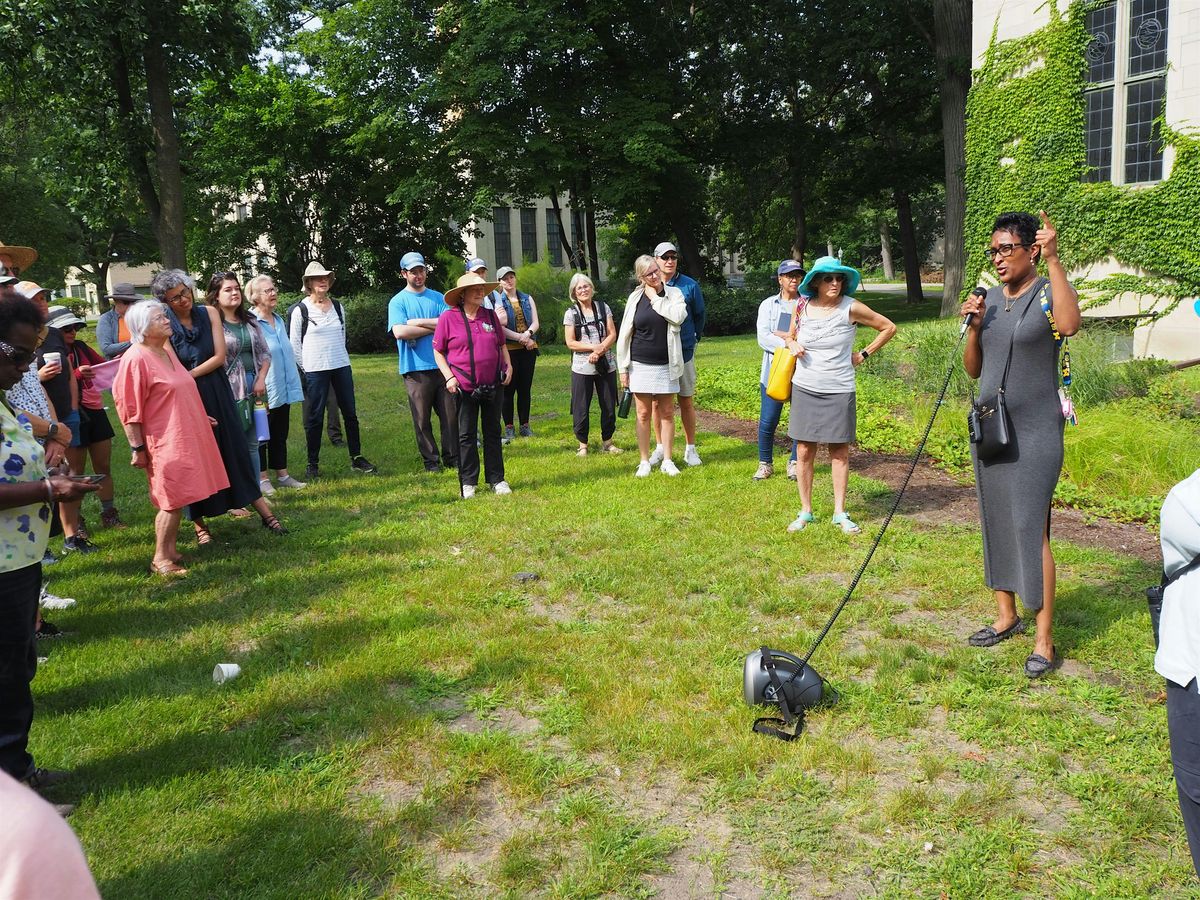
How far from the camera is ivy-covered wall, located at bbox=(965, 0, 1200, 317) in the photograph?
47.2 feet

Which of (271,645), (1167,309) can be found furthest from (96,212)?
(1167,309)

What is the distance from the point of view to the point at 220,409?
7.20 metres

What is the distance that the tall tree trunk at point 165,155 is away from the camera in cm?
1883

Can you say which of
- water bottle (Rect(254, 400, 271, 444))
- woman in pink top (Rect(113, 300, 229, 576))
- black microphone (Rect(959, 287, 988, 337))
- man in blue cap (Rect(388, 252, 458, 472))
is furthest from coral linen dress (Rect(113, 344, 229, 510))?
black microphone (Rect(959, 287, 988, 337))

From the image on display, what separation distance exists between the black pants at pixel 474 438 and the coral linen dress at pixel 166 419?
2.58 metres

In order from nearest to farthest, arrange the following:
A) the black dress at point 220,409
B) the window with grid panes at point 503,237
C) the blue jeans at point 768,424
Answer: the black dress at point 220,409, the blue jeans at point 768,424, the window with grid panes at point 503,237

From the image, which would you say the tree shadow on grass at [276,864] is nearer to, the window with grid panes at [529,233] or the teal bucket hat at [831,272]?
the teal bucket hat at [831,272]

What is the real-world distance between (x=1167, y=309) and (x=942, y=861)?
1471 centimetres

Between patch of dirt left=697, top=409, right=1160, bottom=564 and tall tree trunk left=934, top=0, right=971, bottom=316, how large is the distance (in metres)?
12.7

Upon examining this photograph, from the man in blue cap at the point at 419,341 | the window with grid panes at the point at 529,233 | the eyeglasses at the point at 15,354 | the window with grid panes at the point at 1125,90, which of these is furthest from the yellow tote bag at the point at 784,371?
the window with grid panes at the point at 529,233

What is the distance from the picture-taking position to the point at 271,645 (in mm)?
5180

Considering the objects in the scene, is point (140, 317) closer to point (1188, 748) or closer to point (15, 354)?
point (15, 354)

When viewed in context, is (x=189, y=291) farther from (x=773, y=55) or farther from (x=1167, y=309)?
(x=773, y=55)

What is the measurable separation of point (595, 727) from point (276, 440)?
643cm
